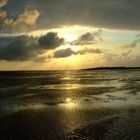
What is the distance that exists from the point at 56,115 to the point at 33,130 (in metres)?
7.93

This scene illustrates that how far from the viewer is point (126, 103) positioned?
4172 cm

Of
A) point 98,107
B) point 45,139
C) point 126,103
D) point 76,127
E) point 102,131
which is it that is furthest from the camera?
point 126,103

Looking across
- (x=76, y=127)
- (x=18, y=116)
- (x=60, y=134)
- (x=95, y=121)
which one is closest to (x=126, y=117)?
(x=95, y=121)

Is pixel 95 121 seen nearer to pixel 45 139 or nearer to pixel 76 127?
pixel 76 127

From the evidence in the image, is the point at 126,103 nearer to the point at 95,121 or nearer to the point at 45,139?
the point at 95,121

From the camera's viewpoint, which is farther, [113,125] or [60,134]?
[113,125]

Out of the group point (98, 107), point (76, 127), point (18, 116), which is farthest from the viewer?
point (98, 107)

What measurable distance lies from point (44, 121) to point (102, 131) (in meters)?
7.40

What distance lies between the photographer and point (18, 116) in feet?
111

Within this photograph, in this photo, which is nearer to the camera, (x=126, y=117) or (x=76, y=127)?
(x=76, y=127)

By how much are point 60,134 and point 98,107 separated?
14810 millimetres

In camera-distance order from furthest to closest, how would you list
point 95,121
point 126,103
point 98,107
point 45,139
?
point 126,103, point 98,107, point 95,121, point 45,139

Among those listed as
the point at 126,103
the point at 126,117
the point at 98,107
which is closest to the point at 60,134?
the point at 126,117

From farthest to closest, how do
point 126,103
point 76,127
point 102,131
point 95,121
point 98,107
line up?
1. point 126,103
2. point 98,107
3. point 95,121
4. point 76,127
5. point 102,131
